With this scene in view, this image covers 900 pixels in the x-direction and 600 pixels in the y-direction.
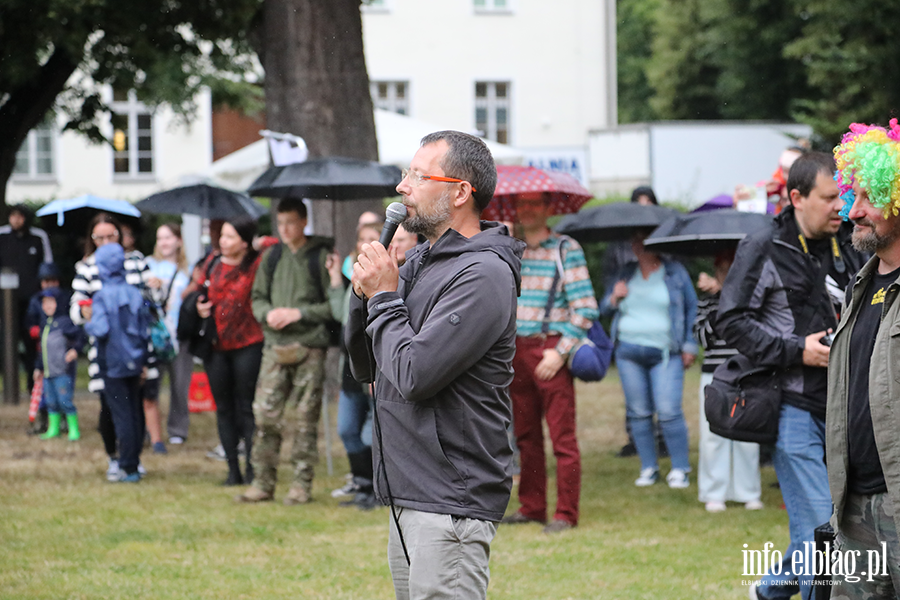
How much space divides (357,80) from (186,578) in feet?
23.0

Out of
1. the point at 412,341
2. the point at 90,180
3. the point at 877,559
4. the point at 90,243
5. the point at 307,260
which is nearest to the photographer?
the point at 412,341

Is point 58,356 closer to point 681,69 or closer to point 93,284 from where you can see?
point 93,284

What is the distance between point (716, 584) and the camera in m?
6.37

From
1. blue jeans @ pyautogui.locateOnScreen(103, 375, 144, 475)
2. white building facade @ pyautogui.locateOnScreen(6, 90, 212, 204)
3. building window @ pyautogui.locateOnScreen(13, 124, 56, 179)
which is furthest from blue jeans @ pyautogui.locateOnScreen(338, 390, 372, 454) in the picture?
building window @ pyautogui.locateOnScreen(13, 124, 56, 179)

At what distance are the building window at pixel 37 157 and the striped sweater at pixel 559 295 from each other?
25.2 m

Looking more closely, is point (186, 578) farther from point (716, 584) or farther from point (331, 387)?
point (331, 387)

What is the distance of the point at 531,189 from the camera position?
7820mm

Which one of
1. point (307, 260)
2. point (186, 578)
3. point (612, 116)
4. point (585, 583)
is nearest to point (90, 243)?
point (307, 260)

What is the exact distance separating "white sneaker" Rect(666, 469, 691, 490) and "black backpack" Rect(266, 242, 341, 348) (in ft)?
9.54

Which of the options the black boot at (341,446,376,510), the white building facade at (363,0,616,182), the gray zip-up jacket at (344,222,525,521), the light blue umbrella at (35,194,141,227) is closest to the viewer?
the gray zip-up jacket at (344,222,525,521)

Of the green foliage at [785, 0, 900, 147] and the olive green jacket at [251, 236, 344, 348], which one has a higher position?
the green foliage at [785, 0, 900, 147]

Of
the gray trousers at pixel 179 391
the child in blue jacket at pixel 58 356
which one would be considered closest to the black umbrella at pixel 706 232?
the gray trousers at pixel 179 391

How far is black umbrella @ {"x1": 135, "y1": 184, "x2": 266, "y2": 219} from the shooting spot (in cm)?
1020

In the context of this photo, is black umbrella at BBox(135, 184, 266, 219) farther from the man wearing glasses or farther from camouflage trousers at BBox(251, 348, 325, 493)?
the man wearing glasses
